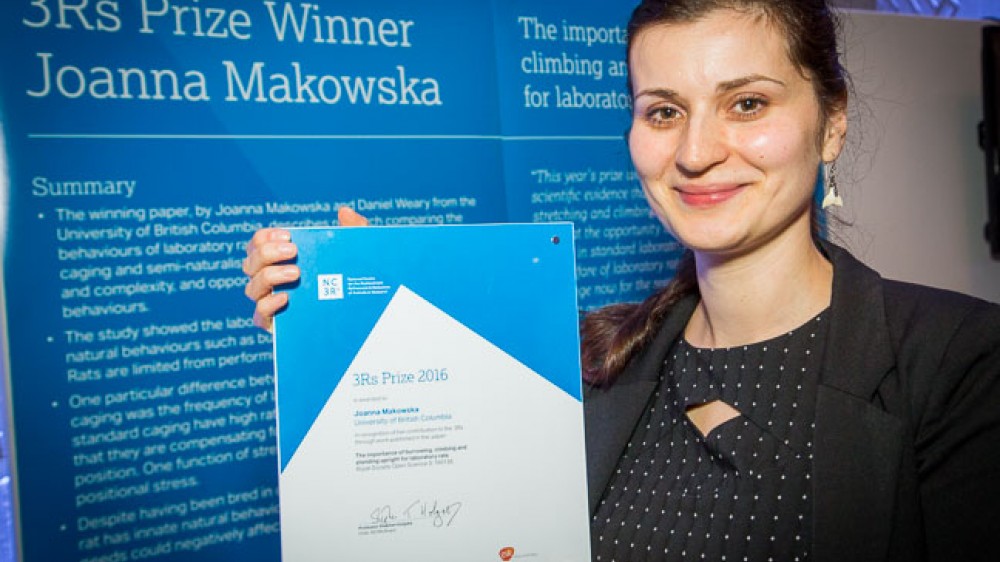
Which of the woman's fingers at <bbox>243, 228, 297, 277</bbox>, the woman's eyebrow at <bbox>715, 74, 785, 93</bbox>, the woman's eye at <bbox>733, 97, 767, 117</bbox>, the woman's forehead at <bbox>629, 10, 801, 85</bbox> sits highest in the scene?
the woman's forehead at <bbox>629, 10, 801, 85</bbox>

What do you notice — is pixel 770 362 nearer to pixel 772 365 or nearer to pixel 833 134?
pixel 772 365

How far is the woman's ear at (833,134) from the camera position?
64.7 inches

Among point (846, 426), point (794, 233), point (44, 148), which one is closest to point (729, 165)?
point (794, 233)

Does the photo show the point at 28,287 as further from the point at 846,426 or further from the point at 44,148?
the point at 846,426

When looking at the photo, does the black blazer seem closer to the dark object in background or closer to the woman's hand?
the woman's hand

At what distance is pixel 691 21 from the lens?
1.56 meters

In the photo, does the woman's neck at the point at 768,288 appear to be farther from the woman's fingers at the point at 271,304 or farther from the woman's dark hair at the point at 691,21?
the woman's fingers at the point at 271,304

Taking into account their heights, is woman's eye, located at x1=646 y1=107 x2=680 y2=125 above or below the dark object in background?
below

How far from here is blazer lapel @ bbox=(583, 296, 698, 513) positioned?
1673 mm

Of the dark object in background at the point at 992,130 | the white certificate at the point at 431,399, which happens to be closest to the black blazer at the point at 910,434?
the white certificate at the point at 431,399
